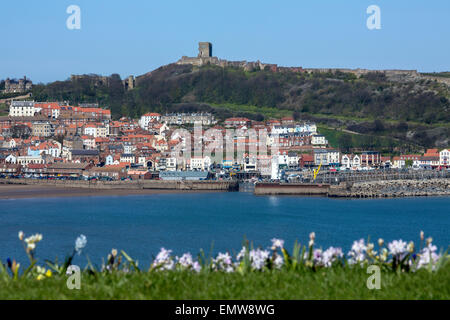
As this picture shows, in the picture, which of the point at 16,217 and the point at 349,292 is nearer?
the point at 349,292

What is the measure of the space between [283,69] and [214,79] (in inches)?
491

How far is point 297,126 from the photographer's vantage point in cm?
8250

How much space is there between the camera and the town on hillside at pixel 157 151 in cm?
6272

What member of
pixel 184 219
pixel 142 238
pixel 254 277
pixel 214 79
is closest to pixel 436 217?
pixel 184 219

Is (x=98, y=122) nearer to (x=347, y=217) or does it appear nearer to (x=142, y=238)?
(x=347, y=217)

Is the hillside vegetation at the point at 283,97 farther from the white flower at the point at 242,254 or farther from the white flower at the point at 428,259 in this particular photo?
the white flower at the point at 428,259

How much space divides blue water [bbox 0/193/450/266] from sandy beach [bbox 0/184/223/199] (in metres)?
2.95

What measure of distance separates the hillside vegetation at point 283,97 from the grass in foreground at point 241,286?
252 ft

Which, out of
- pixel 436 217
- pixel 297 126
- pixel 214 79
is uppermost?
pixel 214 79

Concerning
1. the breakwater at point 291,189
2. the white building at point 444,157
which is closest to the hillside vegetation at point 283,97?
the white building at point 444,157

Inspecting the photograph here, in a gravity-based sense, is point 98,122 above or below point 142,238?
above

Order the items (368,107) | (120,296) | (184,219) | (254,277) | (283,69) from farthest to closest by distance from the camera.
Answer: (283,69), (368,107), (184,219), (254,277), (120,296)

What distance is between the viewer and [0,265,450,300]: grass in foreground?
16.9ft

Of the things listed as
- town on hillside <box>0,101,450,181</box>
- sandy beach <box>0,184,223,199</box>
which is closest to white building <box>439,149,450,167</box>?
town on hillside <box>0,101,450,181</box>
